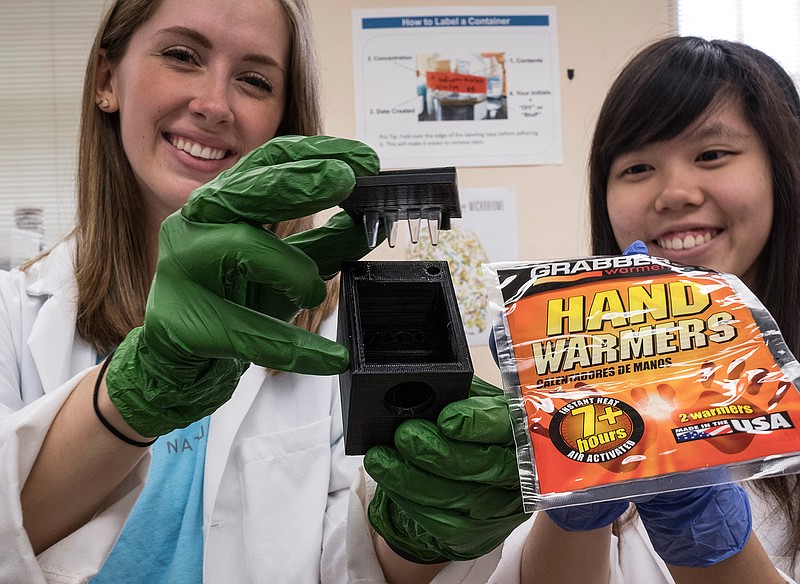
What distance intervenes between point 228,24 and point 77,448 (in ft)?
2.24

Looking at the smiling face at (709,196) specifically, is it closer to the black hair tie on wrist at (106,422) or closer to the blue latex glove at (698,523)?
the blue latex glove at (698,523)

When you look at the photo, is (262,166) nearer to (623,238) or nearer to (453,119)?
(623,238)

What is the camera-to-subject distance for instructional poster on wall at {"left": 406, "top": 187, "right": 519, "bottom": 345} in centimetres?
200

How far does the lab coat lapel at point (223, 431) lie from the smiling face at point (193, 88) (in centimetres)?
32

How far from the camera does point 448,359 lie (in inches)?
29.6

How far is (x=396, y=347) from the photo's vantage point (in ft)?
2.60

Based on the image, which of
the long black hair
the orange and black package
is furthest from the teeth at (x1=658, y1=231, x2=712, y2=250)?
the orange and black package

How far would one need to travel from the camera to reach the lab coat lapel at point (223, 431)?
1.09 metres

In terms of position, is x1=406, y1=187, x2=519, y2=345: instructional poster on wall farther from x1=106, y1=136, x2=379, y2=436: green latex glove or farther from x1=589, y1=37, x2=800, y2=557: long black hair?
x1=106, y1=136, x2=379, y2=436: green latex glove

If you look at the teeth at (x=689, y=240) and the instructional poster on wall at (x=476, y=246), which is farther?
the instructional poster on wall at (x=476, y=246)

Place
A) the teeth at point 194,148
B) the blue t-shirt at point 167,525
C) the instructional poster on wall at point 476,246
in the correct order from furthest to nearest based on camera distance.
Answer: the instructional poster on wall at point 476,246
the teeth at point 194,148
the blue t-shirt at point 167,525

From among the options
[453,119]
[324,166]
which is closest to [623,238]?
[324,166]

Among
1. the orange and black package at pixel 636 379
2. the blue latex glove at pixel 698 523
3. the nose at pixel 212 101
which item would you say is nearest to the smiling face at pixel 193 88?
the nose at pixel 212 101

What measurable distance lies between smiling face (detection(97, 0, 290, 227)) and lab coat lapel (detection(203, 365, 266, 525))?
1.06 ft
